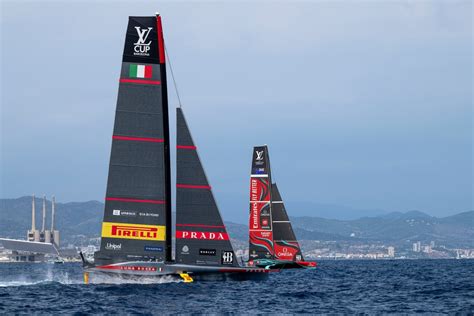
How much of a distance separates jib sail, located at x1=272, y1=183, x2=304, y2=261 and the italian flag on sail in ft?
141

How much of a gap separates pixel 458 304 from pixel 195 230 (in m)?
15.1

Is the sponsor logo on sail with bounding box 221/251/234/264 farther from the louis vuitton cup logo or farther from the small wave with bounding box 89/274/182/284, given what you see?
the louis vuitton cup logo

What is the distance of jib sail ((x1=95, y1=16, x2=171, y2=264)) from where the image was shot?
164ft

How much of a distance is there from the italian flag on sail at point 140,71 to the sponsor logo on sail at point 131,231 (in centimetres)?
827

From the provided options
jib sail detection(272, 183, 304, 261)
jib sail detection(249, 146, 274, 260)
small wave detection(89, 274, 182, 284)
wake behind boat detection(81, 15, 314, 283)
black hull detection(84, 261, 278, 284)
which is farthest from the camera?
jib sail detection(272, 183, 304, 261)

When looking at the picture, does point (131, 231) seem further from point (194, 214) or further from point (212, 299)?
point (212, 299)

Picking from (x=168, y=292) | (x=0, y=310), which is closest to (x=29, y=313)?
(x=0, y=310)

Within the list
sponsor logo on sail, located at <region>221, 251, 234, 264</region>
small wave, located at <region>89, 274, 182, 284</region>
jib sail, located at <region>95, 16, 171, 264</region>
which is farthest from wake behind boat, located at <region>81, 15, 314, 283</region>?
sponsor logo on sail, located at <region>221, 251, 234, 264</region>

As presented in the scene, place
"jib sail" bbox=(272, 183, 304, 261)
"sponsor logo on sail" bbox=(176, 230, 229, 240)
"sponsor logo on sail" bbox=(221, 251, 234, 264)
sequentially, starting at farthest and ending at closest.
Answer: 1. "jib sail" bbox=(272, 183, 304, 261)
2. "sponsor logo on sail" bbox=(221, 251, 234, 264)
3. "sponsor logo on sail" bbox=(176, 230, 229, 240)

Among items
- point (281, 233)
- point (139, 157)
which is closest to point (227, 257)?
point (139, 157)

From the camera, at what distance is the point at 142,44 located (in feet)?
166

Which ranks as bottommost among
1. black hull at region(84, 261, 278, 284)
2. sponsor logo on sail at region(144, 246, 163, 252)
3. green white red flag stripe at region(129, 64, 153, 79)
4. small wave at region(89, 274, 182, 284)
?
small wave at region(89, 274, 182, 284)

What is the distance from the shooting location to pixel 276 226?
9162 cm

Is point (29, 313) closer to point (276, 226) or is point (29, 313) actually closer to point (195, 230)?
point (195, 230)
